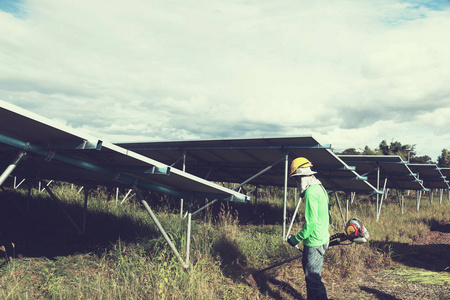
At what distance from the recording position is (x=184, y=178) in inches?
183

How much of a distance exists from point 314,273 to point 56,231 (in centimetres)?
720

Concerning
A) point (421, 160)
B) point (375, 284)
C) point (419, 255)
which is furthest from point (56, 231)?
point (421, 160)

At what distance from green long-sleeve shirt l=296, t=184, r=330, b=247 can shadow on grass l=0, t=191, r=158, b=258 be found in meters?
3.79

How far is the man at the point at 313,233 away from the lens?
14.0ft

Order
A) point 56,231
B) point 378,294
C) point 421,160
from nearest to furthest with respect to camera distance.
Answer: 1. point 378,294
2. point 56,231
3. point 421,160

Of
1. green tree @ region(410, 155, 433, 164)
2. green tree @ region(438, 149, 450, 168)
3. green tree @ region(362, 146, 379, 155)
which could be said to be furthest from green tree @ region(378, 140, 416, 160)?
green tree @ region(410, 155, 433, 164)

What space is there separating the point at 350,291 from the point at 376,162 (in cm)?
866

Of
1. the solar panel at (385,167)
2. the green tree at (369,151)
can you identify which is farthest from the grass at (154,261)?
the green tree at (369,151)

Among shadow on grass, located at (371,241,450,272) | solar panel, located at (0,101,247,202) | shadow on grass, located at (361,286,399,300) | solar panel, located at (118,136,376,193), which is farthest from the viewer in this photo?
solar panel, located at (118,136,376,193)

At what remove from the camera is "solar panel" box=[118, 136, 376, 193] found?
8.36m

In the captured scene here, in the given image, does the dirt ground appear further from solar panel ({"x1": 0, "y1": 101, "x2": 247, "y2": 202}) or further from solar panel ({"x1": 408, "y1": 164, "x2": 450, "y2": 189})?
solar panel ({"x1": 408, "y1": 164, "x2": 450, "y2": 189})

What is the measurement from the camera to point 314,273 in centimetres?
431

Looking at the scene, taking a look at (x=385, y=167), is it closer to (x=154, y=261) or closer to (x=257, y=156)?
(x=257, y=156)

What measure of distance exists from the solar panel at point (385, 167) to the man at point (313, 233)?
30.2 feet
